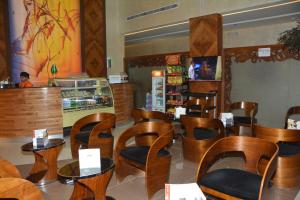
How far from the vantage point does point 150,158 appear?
292 centimetres

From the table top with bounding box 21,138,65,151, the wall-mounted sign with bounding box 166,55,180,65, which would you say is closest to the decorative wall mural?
the wall-mounted sign with bounding box 166,55,180,65

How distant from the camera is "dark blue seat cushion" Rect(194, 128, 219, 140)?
4160 mm

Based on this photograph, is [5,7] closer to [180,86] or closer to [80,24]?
[80,24]

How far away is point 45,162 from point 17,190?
2.36 meters

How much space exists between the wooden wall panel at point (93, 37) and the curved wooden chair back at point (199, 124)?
5409mm

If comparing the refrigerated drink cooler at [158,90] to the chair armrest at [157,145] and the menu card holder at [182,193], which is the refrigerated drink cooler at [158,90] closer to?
the chair armrest at [157,145]

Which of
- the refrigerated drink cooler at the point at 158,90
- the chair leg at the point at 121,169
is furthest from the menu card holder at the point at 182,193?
the refrigerated drink cooler at the point at 158,90

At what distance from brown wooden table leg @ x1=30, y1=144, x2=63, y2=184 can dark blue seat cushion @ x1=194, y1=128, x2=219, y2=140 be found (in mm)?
2039

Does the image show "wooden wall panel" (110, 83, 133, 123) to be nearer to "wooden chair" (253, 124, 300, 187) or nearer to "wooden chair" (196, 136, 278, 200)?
"wooden chair" (253, 124, 300, 187)

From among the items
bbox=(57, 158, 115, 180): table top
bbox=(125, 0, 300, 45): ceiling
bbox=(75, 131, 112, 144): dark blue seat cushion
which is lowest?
bbox=(57, 158, 115, 180): table top

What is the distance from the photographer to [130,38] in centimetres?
1035

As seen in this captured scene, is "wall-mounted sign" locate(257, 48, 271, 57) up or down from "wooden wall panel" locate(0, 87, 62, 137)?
up

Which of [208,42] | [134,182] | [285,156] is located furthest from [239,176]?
[208,42]

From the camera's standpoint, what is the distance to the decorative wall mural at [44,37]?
763 cm
